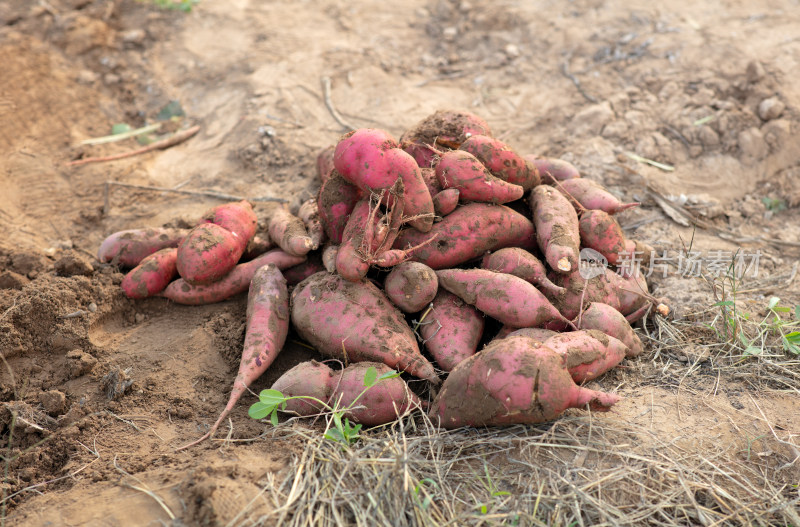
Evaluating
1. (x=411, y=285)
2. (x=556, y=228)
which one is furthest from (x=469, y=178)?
(x=411, y=285)

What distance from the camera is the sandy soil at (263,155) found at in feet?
7.06

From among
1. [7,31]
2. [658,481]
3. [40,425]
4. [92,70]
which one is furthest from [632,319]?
[7,31]

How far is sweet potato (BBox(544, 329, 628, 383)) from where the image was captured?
7.20 feet

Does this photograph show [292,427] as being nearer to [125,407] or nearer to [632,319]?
[125,407]

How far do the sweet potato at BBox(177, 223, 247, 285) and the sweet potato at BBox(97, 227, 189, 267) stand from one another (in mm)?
379

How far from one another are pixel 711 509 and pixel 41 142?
4856 mm

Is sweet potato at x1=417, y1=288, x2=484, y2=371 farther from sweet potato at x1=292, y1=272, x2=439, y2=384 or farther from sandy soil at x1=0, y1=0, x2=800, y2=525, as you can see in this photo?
sandy soil at x1=0, y1=0, x2=800, y2=525

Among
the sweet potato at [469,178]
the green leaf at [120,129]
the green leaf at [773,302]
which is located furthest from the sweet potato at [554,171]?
the green leaf at [120,129]

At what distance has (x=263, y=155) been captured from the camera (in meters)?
3.97

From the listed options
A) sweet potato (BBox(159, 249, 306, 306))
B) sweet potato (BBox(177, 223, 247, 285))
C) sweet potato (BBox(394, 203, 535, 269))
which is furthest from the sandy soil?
sweet potato (BBox(394, 203, 535, 269))

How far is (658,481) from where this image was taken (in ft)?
6.33

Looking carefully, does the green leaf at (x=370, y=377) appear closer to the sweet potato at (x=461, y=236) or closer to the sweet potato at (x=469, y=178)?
the sweet potato at (x=461, y=236)

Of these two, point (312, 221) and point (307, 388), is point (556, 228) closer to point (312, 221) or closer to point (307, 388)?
point (312, 221)

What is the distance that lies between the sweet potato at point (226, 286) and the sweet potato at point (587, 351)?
135 centimetres
